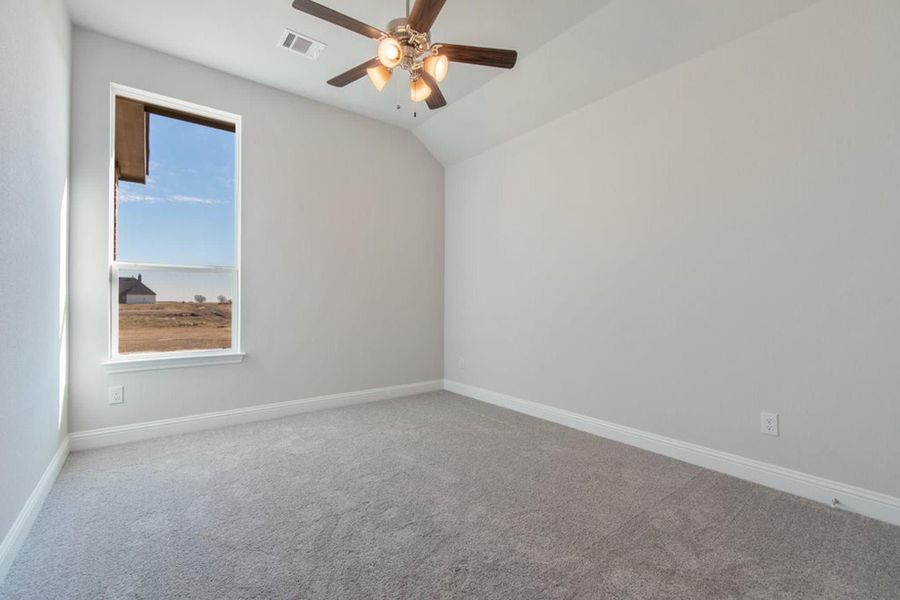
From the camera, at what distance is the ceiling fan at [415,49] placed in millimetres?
1993

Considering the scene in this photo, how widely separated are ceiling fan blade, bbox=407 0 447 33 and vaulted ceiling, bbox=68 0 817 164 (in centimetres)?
71

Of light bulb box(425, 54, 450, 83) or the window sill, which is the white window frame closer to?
the window sill

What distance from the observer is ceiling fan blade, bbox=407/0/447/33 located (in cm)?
193

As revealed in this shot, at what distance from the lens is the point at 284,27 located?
9.38ft

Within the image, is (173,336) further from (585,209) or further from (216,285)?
(585,209)

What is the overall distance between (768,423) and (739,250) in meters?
1.03

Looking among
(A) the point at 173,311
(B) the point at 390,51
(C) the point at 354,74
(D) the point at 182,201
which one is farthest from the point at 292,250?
(B) the point at 390,51

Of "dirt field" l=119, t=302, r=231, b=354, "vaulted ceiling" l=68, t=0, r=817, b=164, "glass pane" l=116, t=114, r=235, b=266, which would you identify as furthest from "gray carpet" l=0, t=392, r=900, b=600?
"vaulted ceiling" l=68, t=0, r=817, b=164

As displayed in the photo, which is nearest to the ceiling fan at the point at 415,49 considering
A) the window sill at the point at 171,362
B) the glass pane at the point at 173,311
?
the glass pane at the point at 173,311

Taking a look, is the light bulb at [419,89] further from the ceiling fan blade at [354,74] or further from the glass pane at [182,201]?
the glass pane at [182,201]

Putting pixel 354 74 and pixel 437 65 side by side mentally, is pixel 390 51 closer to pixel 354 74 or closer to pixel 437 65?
pixel 437 65

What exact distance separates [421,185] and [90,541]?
12.9 feet

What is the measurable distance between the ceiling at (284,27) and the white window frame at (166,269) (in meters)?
0.37

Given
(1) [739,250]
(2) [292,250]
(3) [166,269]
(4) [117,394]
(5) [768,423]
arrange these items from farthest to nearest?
(2) [292,250] < (3) [166,269] < (4) [117,394] < (1) [739,250] < (5) [768,423]
